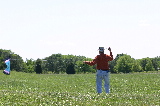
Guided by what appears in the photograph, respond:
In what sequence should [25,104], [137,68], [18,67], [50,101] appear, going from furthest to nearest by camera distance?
[137,68]
[18,67]
[50,101]
[25,104]

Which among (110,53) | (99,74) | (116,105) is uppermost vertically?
(110,53)

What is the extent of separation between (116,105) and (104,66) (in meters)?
5.52

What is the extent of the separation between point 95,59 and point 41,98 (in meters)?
5.03

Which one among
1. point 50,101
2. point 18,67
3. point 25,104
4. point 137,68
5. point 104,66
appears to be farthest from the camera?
point 137,68

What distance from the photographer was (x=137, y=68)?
163875 mm

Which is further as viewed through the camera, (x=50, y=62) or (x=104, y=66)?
(x=50, y=62)

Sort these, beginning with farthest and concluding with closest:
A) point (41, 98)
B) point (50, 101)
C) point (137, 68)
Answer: point (137, 68), point (41, 98), point (50, 101)

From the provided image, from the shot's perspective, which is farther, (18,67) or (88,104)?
(18,67)

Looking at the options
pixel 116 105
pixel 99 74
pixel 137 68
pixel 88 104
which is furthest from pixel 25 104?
pixel 137 68

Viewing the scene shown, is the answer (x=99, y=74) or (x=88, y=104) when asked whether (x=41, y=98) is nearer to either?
(x=88, y=104)

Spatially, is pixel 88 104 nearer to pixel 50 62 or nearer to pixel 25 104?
pixel 25 104

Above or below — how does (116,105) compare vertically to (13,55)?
below

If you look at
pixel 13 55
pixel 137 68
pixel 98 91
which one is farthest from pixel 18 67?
pixel 98 91

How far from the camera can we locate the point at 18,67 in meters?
138
